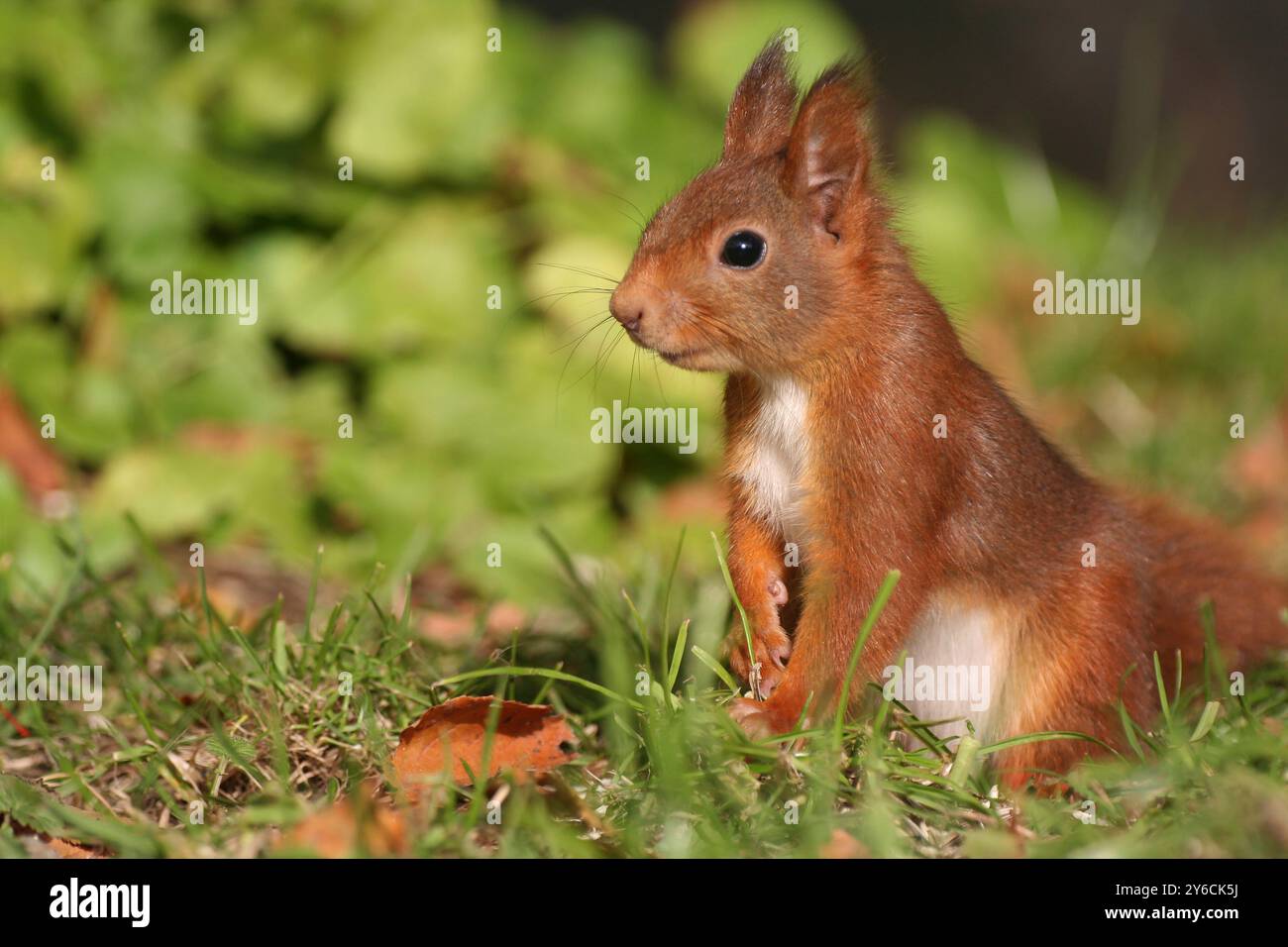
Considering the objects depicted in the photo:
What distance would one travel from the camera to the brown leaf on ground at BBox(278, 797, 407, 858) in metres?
2.15

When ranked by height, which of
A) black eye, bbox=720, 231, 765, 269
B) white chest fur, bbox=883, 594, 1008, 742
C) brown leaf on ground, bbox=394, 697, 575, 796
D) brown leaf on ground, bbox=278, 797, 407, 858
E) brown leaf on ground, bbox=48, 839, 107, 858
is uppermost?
black eye, bbox=720, 231, 765, 269

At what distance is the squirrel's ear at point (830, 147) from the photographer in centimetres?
269

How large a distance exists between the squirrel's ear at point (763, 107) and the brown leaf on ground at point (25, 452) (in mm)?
2704

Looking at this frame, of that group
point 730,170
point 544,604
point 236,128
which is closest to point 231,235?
point 236,128

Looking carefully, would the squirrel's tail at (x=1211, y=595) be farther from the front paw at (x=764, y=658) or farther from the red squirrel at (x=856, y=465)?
the front paw at (x=764, y=658)

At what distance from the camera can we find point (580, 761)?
8.87 ft

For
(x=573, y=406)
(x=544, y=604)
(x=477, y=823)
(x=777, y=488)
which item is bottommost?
(x=477, y=823)

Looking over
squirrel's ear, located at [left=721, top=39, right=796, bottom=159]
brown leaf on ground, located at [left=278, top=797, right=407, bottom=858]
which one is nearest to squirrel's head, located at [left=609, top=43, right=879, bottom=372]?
squirrel's ear, located at [left=721, top=39, right=796, bottom=159]

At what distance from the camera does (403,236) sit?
479cm

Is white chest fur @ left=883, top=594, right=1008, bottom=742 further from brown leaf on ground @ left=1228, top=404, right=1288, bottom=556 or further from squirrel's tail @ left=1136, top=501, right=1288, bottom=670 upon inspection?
brown leaf on ground @ left=1228, top=404, right=1288, bottom=556

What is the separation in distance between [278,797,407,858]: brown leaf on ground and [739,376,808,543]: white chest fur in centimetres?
105

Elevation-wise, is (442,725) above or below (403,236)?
below

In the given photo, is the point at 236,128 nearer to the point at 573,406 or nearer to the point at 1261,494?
the point at 573,406

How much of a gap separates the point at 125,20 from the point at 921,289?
3.52m
